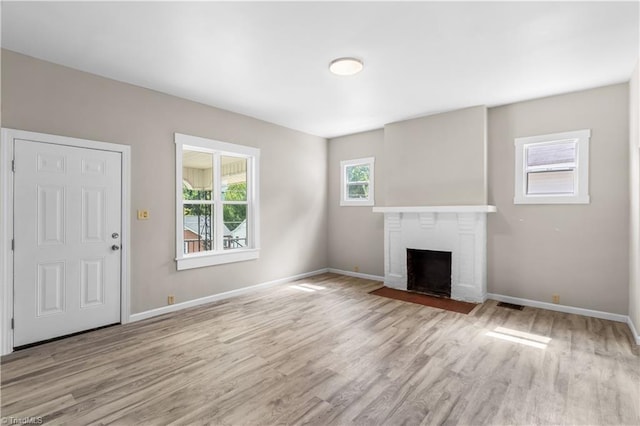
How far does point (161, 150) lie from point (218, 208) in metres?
1.19

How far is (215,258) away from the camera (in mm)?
4664

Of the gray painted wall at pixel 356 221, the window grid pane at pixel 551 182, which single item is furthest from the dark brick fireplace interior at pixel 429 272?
the window grid pane at pixel 551 182

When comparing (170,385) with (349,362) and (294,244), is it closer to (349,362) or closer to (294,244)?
(349,362)

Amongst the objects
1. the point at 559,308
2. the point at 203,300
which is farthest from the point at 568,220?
the point at 203,300

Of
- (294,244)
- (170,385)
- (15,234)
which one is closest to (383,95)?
(294,244)

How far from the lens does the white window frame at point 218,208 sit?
13.9 feet

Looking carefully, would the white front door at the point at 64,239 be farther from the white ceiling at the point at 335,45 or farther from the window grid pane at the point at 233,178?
the window grid pane at the point at 233,178

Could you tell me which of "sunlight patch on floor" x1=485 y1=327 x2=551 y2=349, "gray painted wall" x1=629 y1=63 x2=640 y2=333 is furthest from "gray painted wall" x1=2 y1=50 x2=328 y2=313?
"gray painted wall" x1=629 y1=63 x2=640 y2=333

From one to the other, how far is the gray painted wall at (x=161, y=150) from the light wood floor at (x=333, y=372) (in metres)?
0.75

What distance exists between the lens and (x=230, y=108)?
4.73 metres

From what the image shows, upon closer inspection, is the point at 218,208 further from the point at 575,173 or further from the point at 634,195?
the point at 634,195

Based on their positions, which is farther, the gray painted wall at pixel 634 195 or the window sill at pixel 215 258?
the window sill at pixel 215 258

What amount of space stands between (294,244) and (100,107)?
3.65m

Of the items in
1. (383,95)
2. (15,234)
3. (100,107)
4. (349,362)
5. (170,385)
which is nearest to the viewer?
(170,385)
